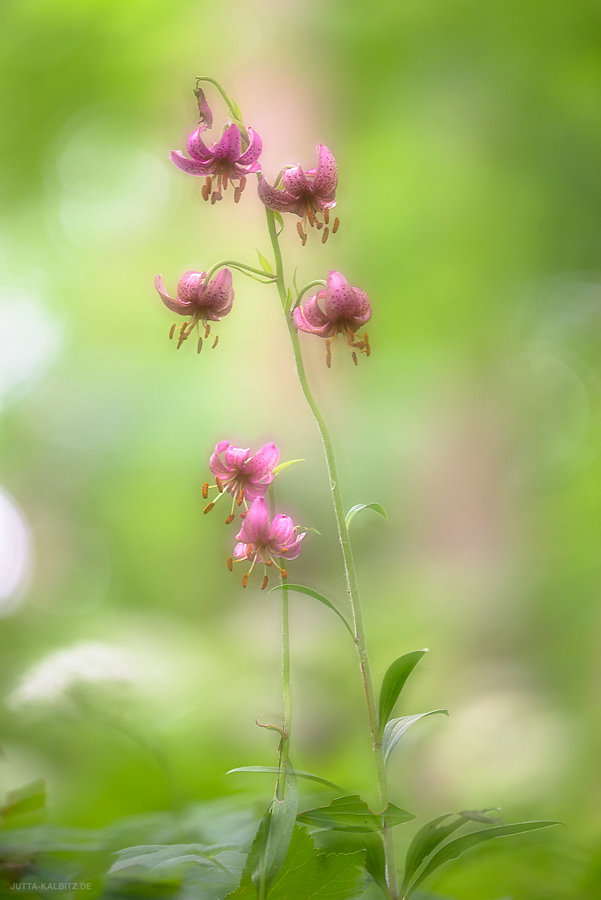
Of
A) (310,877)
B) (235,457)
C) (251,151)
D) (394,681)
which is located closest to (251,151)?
(251,151)

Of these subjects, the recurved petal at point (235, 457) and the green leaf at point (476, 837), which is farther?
the recurved petal at point (235, 457)

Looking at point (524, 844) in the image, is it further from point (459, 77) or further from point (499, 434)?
point (459, 77)

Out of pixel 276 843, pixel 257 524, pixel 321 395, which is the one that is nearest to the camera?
pixel 276 843

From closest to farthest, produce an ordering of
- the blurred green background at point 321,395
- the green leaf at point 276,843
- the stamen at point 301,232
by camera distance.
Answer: the green leaf at point 276,843, the stamen at point 301,232, the blurred green background at point 321,395

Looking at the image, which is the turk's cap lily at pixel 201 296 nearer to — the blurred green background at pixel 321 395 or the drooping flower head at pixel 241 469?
the drooping flower head at pixel 241 469

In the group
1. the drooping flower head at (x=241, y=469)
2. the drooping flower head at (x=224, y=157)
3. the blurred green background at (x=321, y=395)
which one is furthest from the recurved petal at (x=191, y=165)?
the blurred green background at (x=321, y=395)

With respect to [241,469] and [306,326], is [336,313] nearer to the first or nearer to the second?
[306,326]
